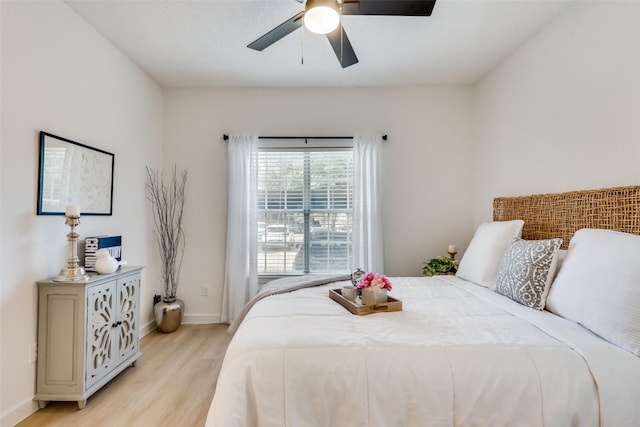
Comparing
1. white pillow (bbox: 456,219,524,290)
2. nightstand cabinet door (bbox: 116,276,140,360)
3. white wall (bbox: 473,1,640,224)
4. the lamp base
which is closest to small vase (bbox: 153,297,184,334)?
nightstand cabinet door (bbox: 116,276,140,360)

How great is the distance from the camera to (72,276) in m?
1.92

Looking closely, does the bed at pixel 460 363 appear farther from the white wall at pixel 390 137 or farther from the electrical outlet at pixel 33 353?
the white wall at pixel 390 137

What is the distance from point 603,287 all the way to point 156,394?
2.73 meters

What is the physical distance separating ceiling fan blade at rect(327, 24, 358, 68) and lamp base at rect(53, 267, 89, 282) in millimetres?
2310

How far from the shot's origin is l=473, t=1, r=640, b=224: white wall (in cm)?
174

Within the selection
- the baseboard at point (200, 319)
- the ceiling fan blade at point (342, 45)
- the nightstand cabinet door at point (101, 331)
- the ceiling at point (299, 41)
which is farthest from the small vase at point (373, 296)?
the baseboard at point (200, 319)

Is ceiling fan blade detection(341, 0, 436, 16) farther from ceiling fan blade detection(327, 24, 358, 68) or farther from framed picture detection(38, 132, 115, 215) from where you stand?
framed picture detection(38, 132, 115, 215)

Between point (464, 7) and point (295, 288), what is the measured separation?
241cm

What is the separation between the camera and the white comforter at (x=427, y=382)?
3.71 feet

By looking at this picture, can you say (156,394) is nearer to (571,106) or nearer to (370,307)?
(370,307)

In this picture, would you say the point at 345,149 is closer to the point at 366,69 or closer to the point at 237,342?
the point at 366,69

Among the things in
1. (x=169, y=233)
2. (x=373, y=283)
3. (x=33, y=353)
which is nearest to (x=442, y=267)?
(x=373, y=283)

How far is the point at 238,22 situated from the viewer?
2.28 m

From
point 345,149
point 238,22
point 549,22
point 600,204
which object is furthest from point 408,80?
point 600,204
